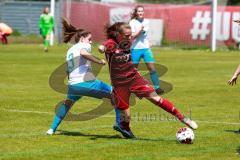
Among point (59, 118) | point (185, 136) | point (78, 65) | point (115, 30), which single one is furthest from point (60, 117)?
point (185, 136)

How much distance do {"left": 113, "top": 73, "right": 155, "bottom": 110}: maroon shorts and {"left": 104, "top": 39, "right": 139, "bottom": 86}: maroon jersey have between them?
0.07 meters

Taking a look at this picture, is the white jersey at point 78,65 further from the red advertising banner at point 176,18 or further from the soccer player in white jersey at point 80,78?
the red advertising banner at point 176,18

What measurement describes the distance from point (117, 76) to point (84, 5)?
36.9 meters

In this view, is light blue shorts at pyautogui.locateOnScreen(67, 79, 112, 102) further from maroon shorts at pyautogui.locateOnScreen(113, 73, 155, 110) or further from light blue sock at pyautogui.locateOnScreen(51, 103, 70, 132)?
maroon shorts at pyautogui.locateOnScreen(113, 73, 155, 110)

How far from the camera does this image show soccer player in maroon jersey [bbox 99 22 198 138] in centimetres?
1218

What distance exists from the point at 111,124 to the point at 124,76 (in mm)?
2187

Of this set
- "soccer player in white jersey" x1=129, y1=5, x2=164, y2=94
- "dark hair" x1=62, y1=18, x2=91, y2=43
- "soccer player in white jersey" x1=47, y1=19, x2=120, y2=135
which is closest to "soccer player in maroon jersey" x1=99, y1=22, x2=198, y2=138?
"soccer player in white jersey" x1=47, y1=19, x2=120, y2=135

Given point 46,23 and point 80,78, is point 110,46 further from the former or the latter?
→ point 46,23

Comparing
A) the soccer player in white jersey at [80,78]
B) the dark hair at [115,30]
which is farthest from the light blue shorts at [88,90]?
the dark hair at [115,30]

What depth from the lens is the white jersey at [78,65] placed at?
12750 mm

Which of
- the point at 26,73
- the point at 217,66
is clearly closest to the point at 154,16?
the point at 217,66

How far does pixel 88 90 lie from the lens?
12852 mm

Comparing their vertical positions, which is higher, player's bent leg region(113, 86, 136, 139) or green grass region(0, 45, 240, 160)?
player's bent leg region(113, 86, 136, 139)

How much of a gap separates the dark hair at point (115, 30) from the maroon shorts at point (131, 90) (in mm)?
766
